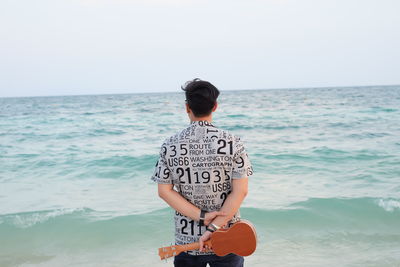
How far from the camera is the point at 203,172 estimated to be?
1.96 meters

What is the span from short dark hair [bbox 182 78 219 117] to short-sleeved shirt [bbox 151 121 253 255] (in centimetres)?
6

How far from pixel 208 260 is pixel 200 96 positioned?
0.82 metres

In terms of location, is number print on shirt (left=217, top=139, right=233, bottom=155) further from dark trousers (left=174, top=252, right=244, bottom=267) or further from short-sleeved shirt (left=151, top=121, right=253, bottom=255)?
dark trousers (left=174, top=252, right=244, bottom=267)

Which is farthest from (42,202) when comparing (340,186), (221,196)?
(221,196)

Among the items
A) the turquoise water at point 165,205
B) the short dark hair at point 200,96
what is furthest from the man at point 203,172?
the turquoise water at point 165,205

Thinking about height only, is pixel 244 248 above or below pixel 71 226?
above

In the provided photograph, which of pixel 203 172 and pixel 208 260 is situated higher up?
pixel 203 172

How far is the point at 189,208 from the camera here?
2002mm

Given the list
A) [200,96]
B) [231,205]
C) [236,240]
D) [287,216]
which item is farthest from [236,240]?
[287,216]

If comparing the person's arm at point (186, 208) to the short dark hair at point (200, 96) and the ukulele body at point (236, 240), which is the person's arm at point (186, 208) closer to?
the ukulele body at point (236, 240)

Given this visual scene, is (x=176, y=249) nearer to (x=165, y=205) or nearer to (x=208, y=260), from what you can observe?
(x=208, y=260)

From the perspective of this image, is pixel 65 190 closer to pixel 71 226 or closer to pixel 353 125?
pixel 71 226

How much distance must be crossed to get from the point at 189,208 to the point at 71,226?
4.19 m

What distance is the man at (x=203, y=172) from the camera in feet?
6.38
